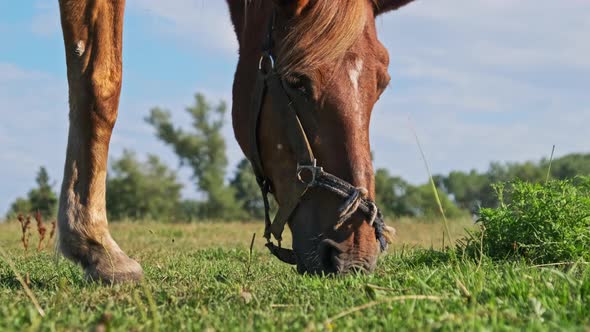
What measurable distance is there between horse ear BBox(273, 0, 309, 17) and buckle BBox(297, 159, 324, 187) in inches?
35.2

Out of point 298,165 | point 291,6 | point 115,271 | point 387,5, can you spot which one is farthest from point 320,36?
point 115,271

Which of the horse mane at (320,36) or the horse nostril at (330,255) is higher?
the horse mane at (320,36)

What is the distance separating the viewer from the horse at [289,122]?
3.65m

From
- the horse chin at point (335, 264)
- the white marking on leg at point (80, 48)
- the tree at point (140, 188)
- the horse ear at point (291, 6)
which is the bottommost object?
the horse chin at point (335, 264)

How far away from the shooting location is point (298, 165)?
3748 mm

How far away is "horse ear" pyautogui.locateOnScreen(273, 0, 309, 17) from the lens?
3.85m

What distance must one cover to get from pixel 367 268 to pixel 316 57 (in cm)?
120

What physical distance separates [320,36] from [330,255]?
1.23 metres

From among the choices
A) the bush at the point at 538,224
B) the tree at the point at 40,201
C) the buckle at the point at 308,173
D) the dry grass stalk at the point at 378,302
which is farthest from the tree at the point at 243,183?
the dry grass stalk at the point at 378,302

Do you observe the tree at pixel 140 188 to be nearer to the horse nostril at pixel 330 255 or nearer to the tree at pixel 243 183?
the tree at pixel 243 183

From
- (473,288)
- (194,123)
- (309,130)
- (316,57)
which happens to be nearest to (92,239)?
(309,130)

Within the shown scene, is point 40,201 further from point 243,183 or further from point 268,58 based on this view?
point 243,183

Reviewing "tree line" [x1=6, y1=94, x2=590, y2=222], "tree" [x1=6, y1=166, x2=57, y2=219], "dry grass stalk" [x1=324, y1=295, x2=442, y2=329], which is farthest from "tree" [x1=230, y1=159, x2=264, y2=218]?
"dry grass stalk" [x1=324, y1=295, x2=442, y2=329]

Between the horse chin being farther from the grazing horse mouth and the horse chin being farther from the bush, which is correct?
the bush
